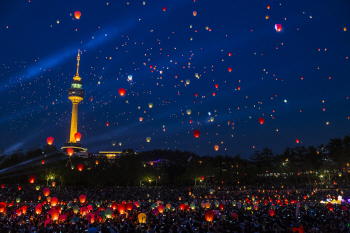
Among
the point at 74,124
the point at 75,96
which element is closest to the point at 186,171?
the point at 74,124

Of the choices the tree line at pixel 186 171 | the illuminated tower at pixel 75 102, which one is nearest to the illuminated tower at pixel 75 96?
the illuminated tower at pixel 75 102

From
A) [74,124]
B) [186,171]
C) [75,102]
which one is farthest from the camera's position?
[75,102]

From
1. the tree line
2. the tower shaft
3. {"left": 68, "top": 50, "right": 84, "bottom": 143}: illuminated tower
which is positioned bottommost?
the tree line

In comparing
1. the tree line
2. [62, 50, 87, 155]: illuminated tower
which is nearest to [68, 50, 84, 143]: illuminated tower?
[62, 50, 87, 155]: illuminated tower

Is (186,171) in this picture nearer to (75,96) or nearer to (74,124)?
(74,124)

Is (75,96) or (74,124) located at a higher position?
(75,96)

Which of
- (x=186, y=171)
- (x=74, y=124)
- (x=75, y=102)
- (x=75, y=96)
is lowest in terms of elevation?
(x=186, y=171)

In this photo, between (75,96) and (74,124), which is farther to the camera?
(75,96)

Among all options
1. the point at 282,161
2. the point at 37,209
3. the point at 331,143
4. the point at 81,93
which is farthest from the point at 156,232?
the point at 81,93

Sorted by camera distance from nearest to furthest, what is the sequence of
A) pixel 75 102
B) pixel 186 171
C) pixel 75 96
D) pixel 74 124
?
pixel 186 171 → pixel 74 124 → pixel 75 96 → pixel 75 102

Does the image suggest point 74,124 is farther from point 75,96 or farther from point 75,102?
point 75,96

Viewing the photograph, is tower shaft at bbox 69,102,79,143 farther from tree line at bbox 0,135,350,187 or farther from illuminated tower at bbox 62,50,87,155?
tree line at bbox 0,135,350,187
